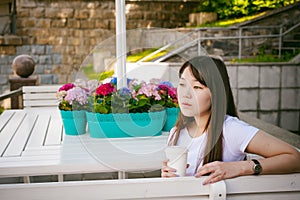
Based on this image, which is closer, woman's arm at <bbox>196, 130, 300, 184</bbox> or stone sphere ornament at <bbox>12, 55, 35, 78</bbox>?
woman's arm at <bbox>196, 130, 300, 184</bbox>

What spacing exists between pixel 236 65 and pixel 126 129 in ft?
11.8

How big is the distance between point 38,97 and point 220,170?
2836 millimetres

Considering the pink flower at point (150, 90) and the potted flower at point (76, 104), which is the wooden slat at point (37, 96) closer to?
the potted flower at point (76, 104)

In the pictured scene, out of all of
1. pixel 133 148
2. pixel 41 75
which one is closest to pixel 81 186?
pixel 133 148

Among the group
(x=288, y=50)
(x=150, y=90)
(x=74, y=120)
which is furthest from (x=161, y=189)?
(x=288, y=50)

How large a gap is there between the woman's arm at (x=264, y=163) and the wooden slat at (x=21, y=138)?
1122mm

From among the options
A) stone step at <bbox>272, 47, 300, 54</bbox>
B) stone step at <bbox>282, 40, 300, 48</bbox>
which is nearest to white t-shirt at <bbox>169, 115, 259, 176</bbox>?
stone step at <bbox>272, 47, 300, 54</bbox>

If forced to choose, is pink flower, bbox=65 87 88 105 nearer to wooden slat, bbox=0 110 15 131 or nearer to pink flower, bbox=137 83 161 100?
pink flower, bbox=137 83 161 100

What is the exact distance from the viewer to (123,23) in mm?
2260

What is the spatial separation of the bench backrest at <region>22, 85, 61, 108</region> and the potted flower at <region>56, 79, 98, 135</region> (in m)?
1.44

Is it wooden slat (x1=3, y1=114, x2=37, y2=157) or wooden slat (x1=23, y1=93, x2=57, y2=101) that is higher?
wooden slat (x1=23, y1=93, x2=57, y2=101)

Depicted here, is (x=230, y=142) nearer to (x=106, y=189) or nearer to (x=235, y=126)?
(x=235, y=126)

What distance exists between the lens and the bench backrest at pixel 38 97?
376 centimetres

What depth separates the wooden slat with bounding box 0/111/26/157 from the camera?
2215 millimetres
